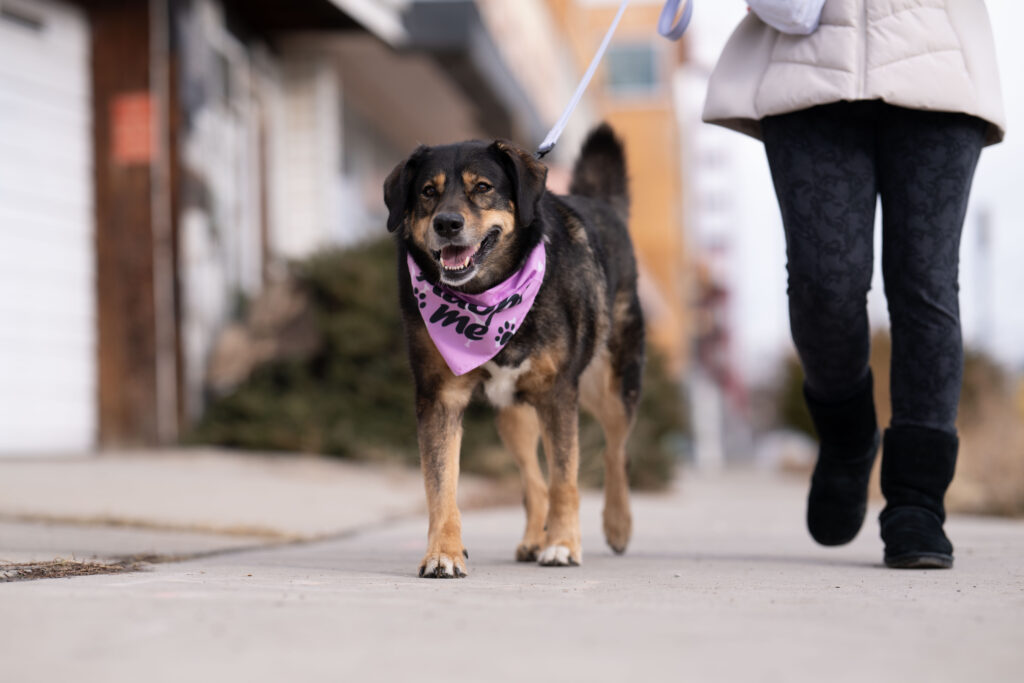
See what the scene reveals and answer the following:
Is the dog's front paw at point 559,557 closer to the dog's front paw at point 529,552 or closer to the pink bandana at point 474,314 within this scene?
the dog's front paw at point 529,552

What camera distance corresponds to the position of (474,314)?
11.9 feet

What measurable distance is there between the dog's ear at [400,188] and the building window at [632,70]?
3159 centimetres

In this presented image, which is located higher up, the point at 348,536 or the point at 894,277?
the point at 894,277

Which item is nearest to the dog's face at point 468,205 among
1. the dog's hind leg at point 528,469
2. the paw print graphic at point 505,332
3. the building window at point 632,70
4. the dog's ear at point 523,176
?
the dog's ear at point 523,176

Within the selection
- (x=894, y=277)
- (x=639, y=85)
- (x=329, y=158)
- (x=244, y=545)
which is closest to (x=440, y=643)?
(x=894, y=277)

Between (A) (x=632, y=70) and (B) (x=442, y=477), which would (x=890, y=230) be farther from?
(A) (x=632, y=70)

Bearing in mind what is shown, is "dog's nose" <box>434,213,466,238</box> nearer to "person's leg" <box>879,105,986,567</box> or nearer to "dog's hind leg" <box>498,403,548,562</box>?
"dog's hind leg" <box>498,403,548,562</box>

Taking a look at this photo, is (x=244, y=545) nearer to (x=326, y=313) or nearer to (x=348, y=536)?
(x=348, y=536)

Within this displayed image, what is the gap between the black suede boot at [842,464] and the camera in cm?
400

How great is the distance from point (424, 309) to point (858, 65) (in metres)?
1.56

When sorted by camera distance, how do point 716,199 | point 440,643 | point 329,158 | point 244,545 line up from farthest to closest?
point 716,199 < point 329,158 < point 244,545 < point 440,643

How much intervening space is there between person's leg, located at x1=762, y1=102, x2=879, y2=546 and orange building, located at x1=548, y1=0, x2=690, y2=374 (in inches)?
1059

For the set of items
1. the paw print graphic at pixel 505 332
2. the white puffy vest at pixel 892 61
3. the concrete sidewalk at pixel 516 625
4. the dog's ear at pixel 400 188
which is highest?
the white puffy vest at pixel 892 61

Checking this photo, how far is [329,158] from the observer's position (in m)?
11.9
